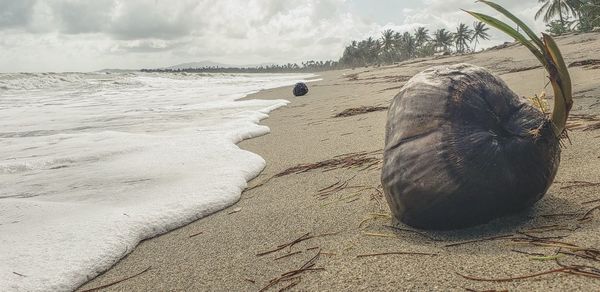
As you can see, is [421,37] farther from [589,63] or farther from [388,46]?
[589,63]

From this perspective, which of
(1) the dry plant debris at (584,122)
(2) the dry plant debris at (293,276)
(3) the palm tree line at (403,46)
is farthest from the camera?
(3) the palm tree line at (403,46)

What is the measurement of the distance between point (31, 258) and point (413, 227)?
1.76m

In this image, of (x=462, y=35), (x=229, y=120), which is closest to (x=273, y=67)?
(x=462, y=35)

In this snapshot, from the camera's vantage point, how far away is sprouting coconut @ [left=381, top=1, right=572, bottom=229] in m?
1.58

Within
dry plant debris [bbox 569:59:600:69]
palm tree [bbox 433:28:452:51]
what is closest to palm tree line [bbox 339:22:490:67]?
palm tree [bbox 433:28:452:51]

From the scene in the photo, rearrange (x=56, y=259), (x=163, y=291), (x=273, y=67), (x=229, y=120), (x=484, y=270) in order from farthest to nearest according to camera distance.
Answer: (x=273, y=67), (x=229, y=120), (x=56, y=259), (x=163, y=291), (x=484, y=270)

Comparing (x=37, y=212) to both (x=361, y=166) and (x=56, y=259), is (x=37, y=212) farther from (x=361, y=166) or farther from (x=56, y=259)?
(x=361, y=166)

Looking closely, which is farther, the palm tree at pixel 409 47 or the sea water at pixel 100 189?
the palm tree at pixel 409 47

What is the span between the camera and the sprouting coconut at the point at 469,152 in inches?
62.2

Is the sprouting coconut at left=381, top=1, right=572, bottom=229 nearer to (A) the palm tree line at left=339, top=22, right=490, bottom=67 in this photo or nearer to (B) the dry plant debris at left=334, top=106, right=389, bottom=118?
(B) the dry plant debris at left=334, top=106, right=389, bottom=118

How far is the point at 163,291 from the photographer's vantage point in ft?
5.54

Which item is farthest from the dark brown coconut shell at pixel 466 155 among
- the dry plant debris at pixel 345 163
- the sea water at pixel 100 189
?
the sea water at pixel 100 189

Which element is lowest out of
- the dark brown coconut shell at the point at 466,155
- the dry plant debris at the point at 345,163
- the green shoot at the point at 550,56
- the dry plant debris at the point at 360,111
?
the dry plant debris at the point at 345,163

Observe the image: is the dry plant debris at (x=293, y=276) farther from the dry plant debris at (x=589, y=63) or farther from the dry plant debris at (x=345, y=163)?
the dry plant debris at (x=589, y=63)
